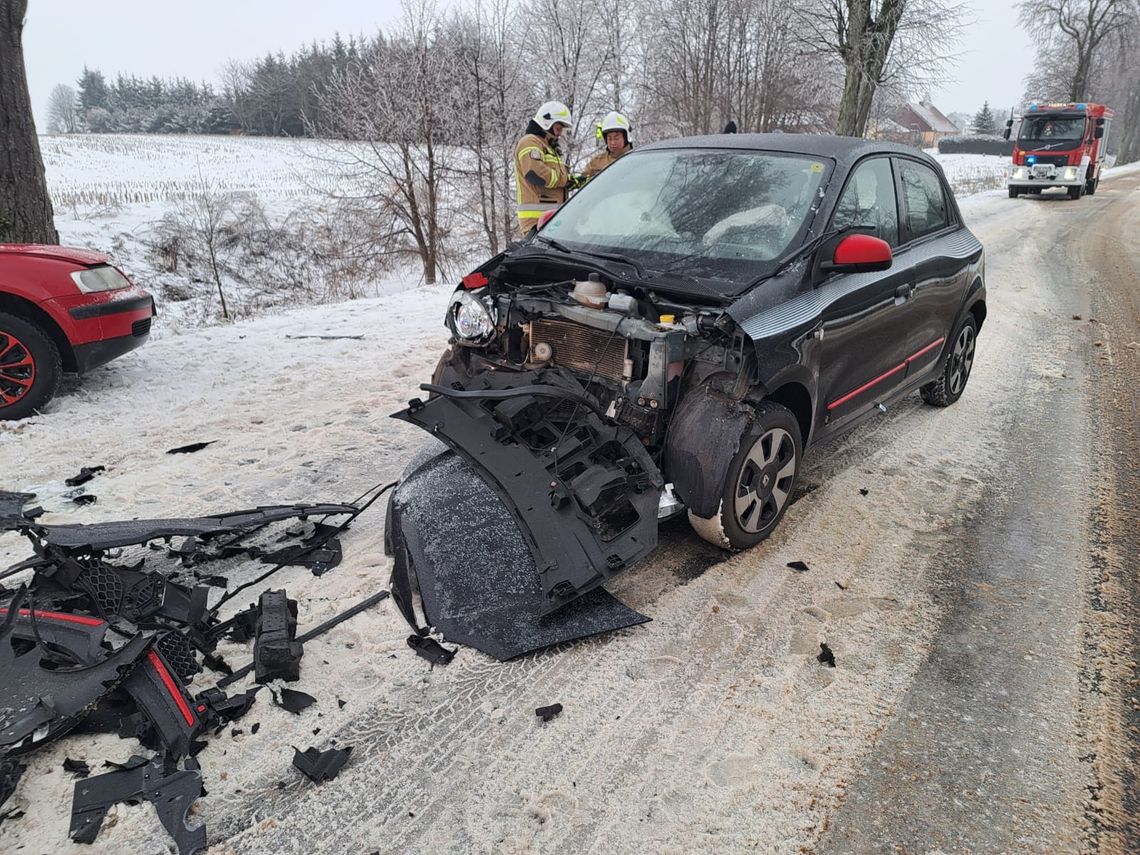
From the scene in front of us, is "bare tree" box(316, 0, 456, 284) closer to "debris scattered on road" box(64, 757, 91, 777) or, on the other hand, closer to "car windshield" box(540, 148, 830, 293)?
"car windshield" box(540, 148, 830, 293)

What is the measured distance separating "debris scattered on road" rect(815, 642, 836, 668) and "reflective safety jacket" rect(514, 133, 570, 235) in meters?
5.30

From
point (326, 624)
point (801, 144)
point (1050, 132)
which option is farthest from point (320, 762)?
point (1050, 132)

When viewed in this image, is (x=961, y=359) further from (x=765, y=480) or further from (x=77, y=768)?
(x=77, y=768)

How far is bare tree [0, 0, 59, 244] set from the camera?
6.13 m

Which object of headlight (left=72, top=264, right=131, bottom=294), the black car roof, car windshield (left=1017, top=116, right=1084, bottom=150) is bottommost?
headlight (left=72, top=264, right=131, bottom=294)

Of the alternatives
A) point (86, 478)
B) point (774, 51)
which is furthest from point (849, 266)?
point (774, 51)

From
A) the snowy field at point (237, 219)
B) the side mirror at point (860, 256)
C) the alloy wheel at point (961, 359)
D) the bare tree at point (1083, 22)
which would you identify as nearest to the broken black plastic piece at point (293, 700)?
the side mirror at point (860, 256)

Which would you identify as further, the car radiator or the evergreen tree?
the evergreen tree

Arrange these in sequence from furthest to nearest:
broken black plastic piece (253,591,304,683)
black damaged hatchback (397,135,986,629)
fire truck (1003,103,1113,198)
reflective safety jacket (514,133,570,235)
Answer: fire truck (1003,103,1113,198) < reflective safety jacket (514,133,570,235) < black damaged hatchback (397,135,986,629) < broken black plastic piece (253,591,304,683)

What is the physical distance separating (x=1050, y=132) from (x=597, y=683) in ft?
89.8

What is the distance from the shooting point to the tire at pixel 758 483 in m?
3.27

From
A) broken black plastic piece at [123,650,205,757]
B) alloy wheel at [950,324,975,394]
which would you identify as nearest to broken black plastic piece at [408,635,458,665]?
broken black plastic piece at [123,650,205,757]

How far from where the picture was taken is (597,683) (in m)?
2.65

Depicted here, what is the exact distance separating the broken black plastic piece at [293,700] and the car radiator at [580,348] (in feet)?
6.17
